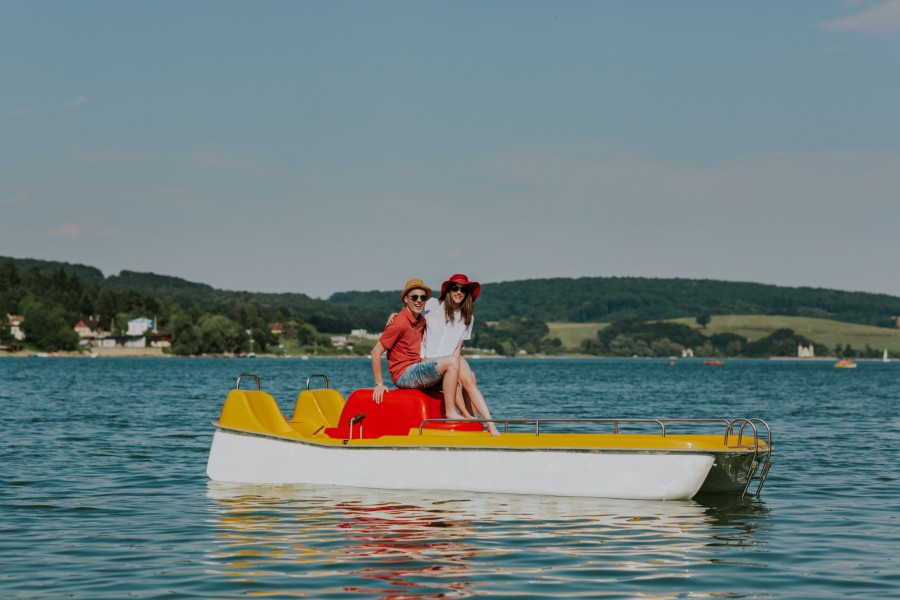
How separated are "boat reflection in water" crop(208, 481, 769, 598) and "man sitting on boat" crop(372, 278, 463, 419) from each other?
1.28 metres

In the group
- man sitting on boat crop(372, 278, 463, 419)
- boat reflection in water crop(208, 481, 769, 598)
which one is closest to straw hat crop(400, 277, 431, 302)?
man sitting on boat crop(372, 278, 463, 419)

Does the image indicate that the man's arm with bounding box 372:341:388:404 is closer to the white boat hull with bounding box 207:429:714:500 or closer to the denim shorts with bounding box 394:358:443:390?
the denim shorts with bounding box 394:358:443:390

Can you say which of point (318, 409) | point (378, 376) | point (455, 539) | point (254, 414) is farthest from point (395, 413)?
point (455, 539)

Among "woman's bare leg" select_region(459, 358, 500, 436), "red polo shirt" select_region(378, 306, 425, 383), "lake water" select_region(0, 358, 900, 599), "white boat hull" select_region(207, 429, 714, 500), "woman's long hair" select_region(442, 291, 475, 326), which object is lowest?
"lake water" select_region(0, 358, 900, 599)

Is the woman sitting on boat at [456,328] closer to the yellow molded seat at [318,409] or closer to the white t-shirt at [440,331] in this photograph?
the white t-shirt at [440,331]

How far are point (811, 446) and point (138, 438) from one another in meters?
14.0

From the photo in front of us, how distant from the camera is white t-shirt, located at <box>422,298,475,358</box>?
48.5 feet

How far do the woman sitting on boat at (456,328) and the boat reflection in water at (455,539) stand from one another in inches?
48.3

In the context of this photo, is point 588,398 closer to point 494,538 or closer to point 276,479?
point 276,479

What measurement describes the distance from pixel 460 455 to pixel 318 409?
A: 3.42 metres

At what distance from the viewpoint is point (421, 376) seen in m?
14.8

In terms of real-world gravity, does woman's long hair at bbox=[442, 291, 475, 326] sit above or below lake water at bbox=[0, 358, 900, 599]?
above

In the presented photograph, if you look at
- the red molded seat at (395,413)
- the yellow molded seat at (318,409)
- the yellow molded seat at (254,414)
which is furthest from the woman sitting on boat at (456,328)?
the yellow molded seat at (318,409)

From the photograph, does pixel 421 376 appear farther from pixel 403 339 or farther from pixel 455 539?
pixel 455 539
